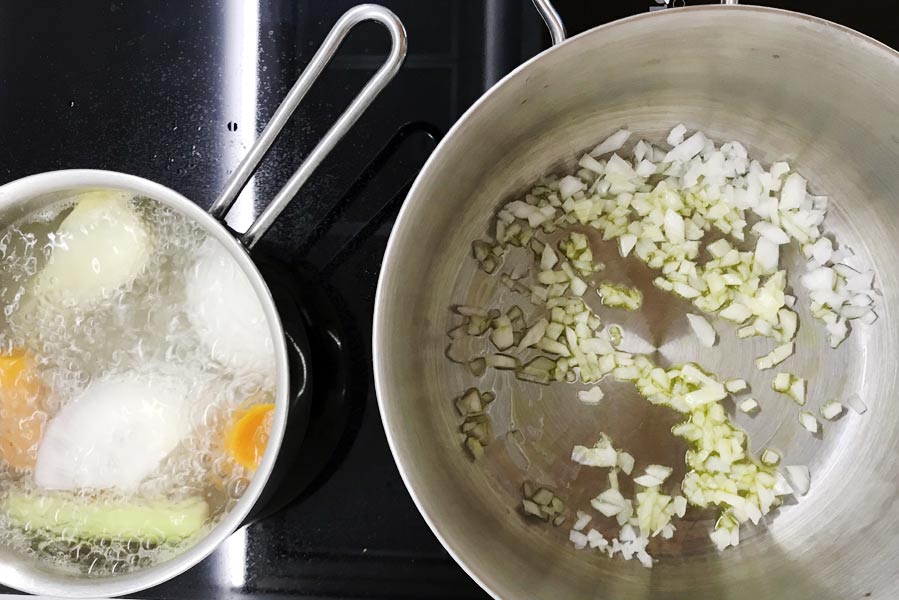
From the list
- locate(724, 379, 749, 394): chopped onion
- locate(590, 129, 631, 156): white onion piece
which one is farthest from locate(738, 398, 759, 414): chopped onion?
locate(590, 129, 631, 156): white onion piece

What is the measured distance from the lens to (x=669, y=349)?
868mm

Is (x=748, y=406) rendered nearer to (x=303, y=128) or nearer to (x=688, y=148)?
(x=688, y=148)

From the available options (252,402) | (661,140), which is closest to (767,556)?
(661,140)

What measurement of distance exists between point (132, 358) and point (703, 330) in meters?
0.69

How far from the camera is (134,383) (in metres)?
0.76

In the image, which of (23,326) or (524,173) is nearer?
(23,326)

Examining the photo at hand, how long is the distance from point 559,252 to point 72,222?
1.90 ft

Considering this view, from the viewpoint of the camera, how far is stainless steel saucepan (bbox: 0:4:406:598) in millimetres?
609

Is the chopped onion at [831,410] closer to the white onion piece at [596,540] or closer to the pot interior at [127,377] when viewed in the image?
the white onion piece at [596,540]

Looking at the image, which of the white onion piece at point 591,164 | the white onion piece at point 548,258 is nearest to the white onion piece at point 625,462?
the white onion piece at point 548,258

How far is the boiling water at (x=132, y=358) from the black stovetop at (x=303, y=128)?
100mm

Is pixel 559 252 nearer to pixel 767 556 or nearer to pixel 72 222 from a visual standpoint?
pixel 767 556

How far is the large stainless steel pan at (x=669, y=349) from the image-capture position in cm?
75

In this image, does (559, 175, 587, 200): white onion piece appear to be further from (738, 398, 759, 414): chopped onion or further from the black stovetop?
(738, 398, 759, 414): chopped onion
